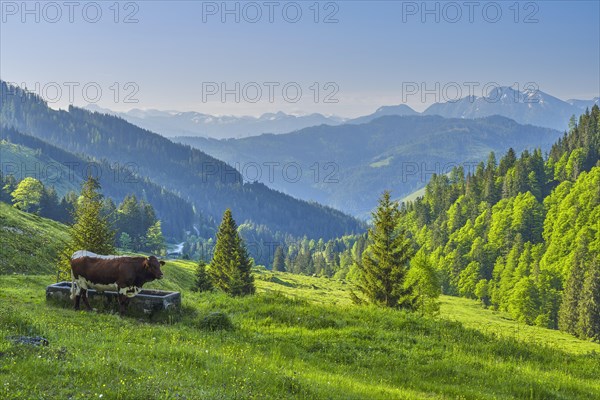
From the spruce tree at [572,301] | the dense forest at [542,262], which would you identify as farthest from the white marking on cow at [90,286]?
the spruce tree at [572,301]

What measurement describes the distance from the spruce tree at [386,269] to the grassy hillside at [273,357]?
20137 mm

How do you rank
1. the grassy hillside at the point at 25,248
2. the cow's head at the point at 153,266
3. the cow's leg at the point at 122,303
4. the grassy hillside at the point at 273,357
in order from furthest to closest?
1. the grassy hillside at the point at 25,248
2. the cow's head at the point at 153,266
3. the cow's leg at the point at 122,303
4. the grassy hillside at the point at 273,357

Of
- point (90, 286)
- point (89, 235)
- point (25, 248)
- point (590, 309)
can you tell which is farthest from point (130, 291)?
point (590, 309)

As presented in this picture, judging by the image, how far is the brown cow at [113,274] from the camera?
822 inches

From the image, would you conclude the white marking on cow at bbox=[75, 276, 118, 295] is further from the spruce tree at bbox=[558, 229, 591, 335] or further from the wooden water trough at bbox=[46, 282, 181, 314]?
the spruce tree at bbox=[558, 229, 591, 335]

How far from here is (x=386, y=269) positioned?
46625mm

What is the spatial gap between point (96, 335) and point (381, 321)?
550 inches

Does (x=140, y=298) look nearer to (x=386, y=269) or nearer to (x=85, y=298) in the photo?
(x=85, y=298)

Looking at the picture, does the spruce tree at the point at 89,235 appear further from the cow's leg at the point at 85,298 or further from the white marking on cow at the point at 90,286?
the cow's leg at the point at 85,298

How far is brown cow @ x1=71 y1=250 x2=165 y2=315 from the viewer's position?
20.9 metres

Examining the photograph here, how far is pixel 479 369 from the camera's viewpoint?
56.3 feet

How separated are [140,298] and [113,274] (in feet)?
5.70

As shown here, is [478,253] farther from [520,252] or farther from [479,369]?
[479,369]

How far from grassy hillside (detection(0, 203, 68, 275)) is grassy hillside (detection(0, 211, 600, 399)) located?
22222 millimetres
